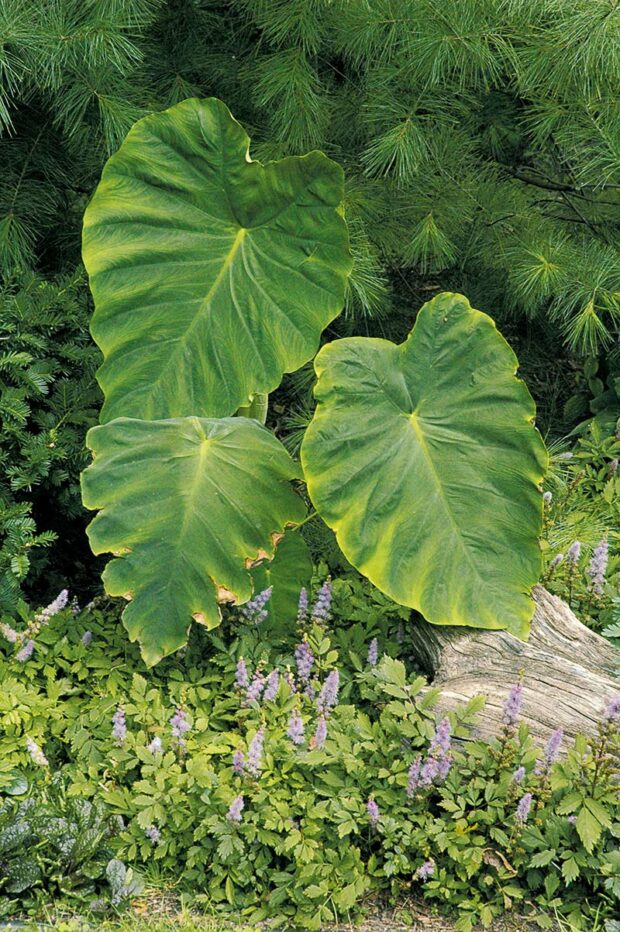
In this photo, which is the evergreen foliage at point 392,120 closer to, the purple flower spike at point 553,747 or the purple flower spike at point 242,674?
the purple flower spike at point 242,674

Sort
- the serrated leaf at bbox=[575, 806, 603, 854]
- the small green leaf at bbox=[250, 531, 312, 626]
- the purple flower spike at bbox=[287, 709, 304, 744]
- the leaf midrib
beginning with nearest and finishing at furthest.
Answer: the serrated leaf at bbox=[575, 806, 603, 854] → the purple flower spike at bbox=[287, 709, 304, 744] → the leaf midrib → the small green leaf at bbox=[250, 531, 312, 626]

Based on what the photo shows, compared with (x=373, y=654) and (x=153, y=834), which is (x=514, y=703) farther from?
(x=153, y=834)

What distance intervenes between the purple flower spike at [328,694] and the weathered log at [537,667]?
27 cm

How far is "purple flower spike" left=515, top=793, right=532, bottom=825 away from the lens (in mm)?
2156

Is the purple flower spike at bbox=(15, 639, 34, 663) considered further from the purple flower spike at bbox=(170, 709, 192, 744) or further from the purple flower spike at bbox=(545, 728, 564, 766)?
the purple flower spike at bbox=(545, 728, 564, 766)

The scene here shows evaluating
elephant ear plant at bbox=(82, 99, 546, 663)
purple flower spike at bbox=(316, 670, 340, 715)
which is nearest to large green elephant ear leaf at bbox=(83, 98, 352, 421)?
elephant ear plant at bbox=(82, 99, 546, 663)

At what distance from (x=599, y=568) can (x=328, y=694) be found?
87cm

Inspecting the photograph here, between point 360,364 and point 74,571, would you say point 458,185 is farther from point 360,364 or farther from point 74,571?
point 74,571

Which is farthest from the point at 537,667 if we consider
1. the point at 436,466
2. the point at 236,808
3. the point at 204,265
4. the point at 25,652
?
the point at 204,265

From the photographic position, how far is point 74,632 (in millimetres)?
2850

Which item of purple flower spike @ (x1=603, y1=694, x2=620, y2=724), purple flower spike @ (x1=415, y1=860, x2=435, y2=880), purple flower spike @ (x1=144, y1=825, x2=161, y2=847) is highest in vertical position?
purple flower spike @ (x1=603, y1=694, x2=620, y2=724)

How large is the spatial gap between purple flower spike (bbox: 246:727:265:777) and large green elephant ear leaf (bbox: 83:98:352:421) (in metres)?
1.00

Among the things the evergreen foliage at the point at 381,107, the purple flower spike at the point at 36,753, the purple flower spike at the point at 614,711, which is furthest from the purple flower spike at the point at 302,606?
the evergreen foliage at the point at 381,107

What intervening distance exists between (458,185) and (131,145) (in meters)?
1.40
